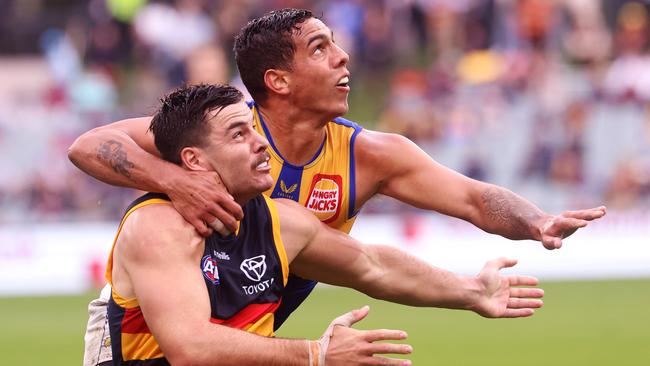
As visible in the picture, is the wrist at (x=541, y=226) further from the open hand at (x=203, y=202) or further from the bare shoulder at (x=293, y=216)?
the open hand at (x=203, y=202)

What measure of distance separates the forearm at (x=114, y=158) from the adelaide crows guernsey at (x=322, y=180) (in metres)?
0.90

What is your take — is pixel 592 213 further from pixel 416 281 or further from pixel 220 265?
pixel 220 265

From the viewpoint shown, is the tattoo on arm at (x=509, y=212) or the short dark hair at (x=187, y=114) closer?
the short dark hair at (x=187, y=114)

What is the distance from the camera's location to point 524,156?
16.9m

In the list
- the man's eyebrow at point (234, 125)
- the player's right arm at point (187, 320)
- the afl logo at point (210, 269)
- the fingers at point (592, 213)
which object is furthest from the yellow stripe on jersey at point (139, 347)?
the fingers at point (592, 213)

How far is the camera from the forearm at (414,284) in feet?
22.5

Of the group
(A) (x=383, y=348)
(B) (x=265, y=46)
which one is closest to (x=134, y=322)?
(A) (x=383, y=348)

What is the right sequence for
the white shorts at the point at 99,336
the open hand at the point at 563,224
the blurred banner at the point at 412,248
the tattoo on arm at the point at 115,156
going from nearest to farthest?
the white shorts at the point at 99,336 → the tattoo on arm at the point at 115,156 → the open hand at the point at 563,224 → the blurred banner at the point at 412,248

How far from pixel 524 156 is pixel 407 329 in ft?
14.1

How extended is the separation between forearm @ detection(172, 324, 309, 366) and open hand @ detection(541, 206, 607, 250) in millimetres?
1914

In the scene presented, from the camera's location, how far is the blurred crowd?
1670 cm

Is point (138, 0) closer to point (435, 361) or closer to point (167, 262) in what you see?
point (435, 361)

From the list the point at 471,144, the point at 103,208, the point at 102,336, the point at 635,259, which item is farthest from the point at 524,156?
the point at 102,336

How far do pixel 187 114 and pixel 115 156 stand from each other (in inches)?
34.4
